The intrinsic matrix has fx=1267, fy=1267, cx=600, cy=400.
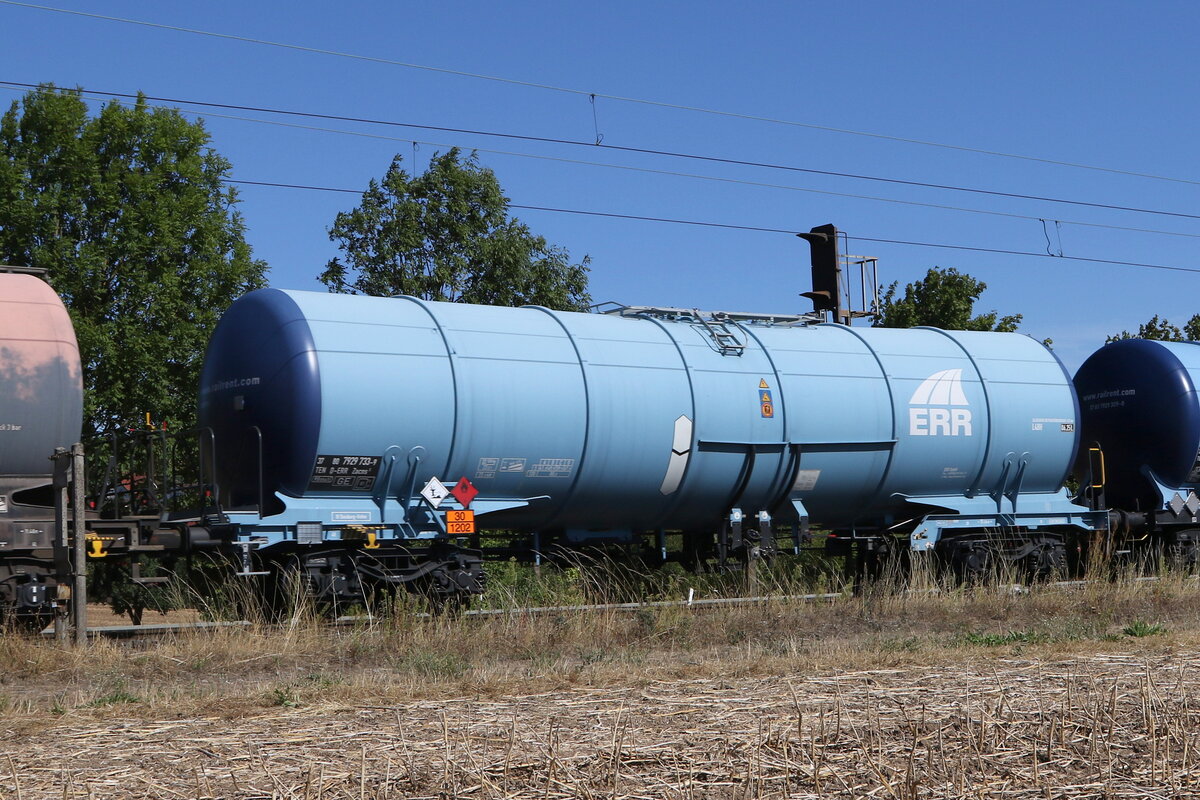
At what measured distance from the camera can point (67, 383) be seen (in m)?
12.9

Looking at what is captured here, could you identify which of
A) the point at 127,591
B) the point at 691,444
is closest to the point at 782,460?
the point at 691,444

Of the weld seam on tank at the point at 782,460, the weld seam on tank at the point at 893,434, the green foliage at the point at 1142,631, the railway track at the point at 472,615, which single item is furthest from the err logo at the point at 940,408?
the green foliage at the point at 1142,631

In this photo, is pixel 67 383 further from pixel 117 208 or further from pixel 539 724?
pixel 117 208

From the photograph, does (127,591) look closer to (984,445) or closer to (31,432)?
(31,432)

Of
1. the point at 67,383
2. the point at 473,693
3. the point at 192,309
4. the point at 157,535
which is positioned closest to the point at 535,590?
the point at 157,535

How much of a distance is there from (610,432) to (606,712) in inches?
306

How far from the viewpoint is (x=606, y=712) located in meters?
7.01

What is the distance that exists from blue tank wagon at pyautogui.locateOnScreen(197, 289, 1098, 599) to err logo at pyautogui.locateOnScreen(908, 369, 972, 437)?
0.03 m

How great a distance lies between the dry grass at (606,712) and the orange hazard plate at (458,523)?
1462 mm

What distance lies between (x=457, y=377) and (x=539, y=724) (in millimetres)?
7438

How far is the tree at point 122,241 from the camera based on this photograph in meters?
26.0

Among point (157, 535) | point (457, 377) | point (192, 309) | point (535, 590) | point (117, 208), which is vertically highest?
point (117, 208)

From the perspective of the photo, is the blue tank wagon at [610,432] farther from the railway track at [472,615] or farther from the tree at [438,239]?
the tree at [438,239]

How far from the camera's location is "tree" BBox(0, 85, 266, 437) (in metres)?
26.0
